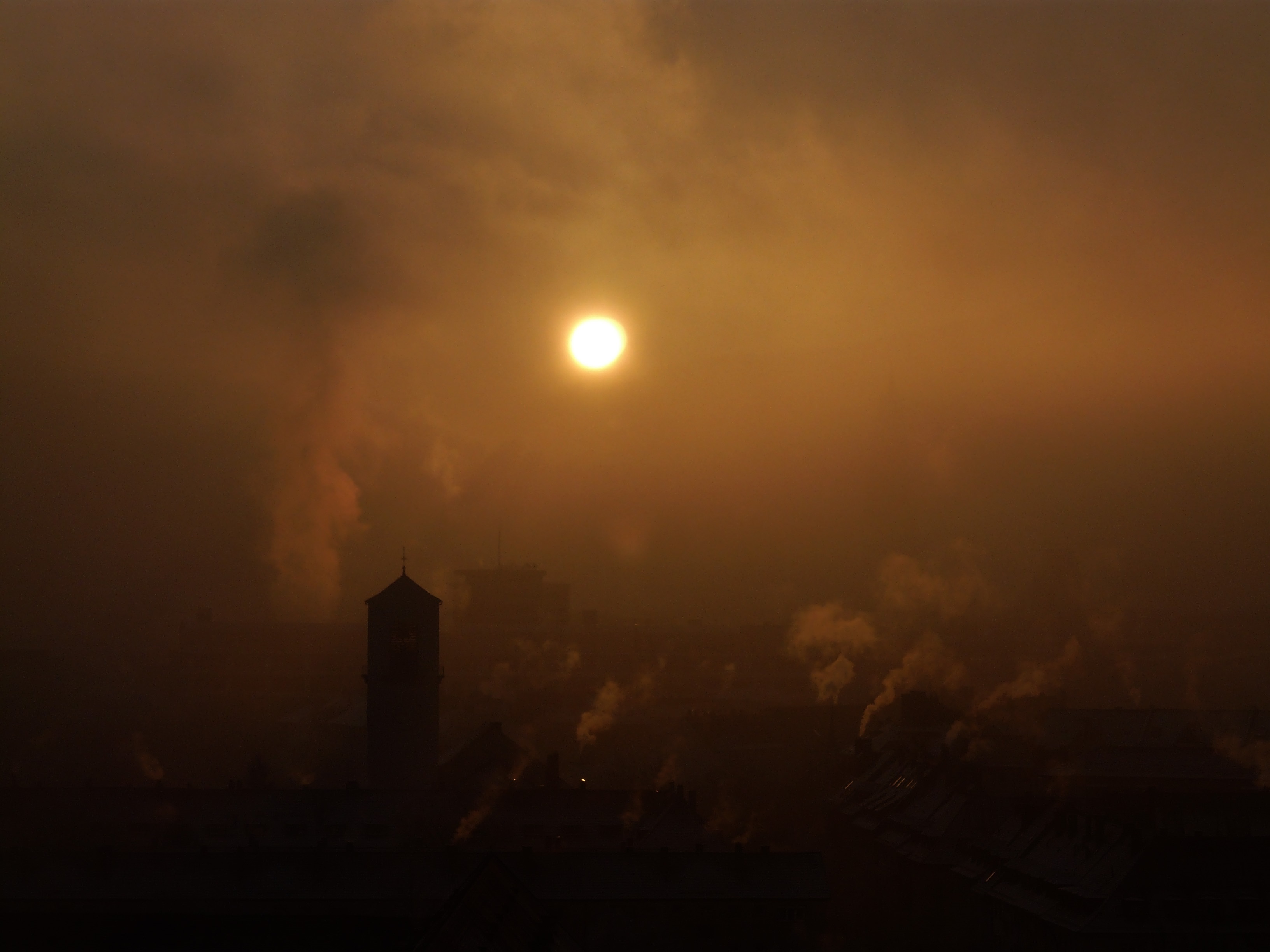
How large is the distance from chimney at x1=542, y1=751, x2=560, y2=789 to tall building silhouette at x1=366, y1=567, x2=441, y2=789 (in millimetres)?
4838

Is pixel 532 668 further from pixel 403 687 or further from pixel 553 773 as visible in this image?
pixel 403 687

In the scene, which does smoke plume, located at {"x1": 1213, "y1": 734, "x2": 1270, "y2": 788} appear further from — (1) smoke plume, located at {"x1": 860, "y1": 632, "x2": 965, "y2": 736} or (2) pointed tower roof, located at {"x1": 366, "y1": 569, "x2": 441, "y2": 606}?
(2) pointed tower roof, located at {"x1": 366, "y1": 569, "x2": 441, "y2": 606}

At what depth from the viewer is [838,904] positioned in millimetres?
48750

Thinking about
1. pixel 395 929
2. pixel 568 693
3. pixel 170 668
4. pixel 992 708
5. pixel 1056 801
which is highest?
pixel 170 668

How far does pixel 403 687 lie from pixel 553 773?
7532 millimetres

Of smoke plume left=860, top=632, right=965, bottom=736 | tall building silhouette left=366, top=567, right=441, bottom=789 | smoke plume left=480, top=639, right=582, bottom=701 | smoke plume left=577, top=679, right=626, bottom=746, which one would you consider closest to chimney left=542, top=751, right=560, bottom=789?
tall building silhouette left=366, top=567, right=441, bottom=789

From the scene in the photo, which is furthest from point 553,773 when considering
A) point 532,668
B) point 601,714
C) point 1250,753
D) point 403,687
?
point 532,668

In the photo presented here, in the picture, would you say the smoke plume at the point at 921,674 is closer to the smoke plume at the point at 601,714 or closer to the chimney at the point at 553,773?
the smoke plume at the point at 601,714

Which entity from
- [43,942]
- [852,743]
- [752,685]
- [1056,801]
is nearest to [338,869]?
[43,942]

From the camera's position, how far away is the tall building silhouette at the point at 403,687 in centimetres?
5166

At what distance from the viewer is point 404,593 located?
2099 inches

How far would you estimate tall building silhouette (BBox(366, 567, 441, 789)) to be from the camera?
51.7 meters

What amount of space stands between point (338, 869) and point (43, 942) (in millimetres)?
8521

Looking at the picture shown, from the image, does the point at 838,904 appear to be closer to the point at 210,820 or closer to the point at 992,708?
the point at 210,820
